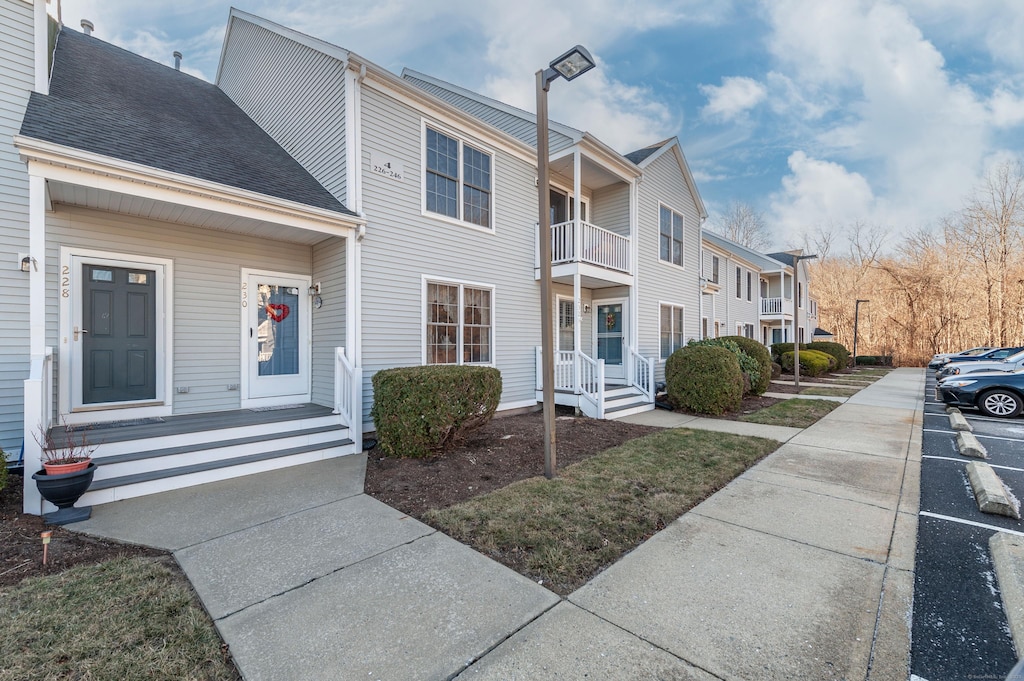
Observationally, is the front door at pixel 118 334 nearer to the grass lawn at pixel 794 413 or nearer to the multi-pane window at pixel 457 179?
the multi-pane window at pixel 457 179

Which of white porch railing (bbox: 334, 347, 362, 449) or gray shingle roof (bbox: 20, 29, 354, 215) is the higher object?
gray shingle roof (bbox: 20, 29, 354, 215)

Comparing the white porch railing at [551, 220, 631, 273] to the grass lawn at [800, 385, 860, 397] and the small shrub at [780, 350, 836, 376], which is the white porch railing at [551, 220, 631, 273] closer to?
the grass lawn at [800, 385, 860, 397]

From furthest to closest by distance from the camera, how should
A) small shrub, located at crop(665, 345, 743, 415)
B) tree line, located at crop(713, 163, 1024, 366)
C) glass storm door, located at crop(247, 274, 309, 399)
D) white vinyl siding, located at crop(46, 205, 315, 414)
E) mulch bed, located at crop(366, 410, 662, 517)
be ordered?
tree line, located at crop(713, 163, 1024, 366)
small shrub, located at crop(665, 345, 743, 415)
glass storm door, located at crop(247, 274, 309, 399)
white vinyl siding, located at crop(46, 205, 315, 414)
mulch bed, located at crop(366, 410, 662, 517)

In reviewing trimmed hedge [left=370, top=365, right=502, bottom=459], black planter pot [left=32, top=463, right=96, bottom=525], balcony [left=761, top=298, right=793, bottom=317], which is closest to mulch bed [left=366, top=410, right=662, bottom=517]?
trimmed hedge [left=370, top=365, right=502, bottom=459]

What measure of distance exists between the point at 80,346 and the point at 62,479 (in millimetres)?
2507

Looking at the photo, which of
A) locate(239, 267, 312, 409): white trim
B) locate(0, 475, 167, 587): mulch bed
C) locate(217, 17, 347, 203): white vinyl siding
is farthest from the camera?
locate(217, 17, 347, 203): white vinyl siding

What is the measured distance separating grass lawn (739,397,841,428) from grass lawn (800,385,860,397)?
5.91ft

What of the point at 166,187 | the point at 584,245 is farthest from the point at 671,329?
the point at 166,187

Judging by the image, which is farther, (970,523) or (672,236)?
(672,236)

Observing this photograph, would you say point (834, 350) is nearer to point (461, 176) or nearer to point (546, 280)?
point (461, 176)

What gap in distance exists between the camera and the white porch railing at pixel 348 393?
5.92m

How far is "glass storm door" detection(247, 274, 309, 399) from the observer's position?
21.6ft

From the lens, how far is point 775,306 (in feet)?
76.3

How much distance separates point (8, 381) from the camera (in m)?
4.68
